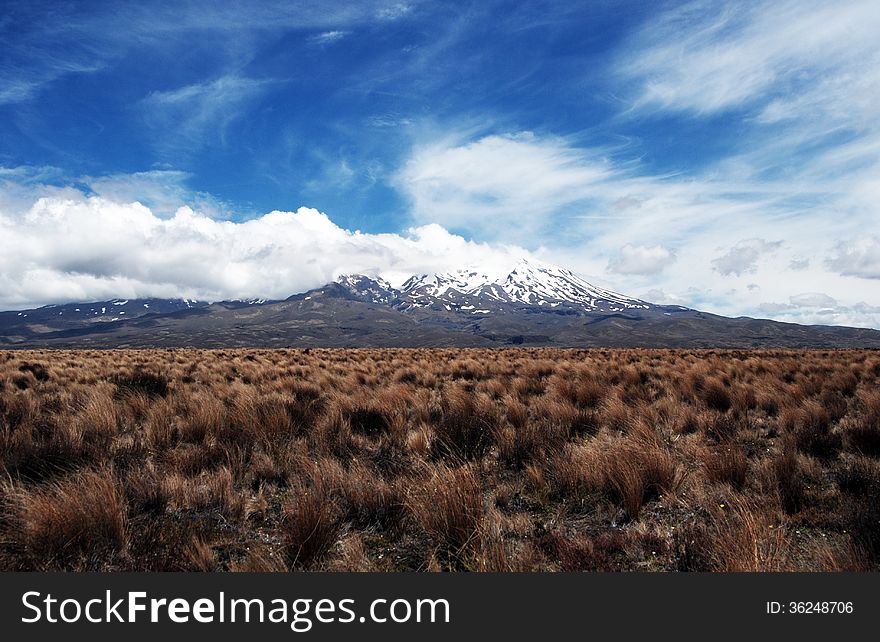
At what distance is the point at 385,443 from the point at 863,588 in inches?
201

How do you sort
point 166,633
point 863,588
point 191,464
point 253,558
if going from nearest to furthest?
point 166,633
point 863,588
point 253,558
point 191,464

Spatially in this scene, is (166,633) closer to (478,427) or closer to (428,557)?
(428,557)

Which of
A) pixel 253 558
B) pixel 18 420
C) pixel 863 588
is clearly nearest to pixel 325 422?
pixel 253 558

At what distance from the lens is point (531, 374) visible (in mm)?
16000

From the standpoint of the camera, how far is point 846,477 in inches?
176

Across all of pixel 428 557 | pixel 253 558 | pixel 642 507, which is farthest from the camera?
pixel 642 507

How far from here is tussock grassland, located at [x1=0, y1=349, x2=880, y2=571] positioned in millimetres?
3111

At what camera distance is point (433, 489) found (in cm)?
380

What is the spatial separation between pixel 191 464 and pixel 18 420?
14.8 feet

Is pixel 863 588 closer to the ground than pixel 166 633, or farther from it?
farther from it

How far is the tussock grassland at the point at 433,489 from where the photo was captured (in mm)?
3111

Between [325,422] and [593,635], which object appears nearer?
[593,635]

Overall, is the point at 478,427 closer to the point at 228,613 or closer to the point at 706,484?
the point at 706,484

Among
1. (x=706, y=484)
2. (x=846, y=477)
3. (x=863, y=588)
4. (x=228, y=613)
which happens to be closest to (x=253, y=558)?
(x=228, y=613)
